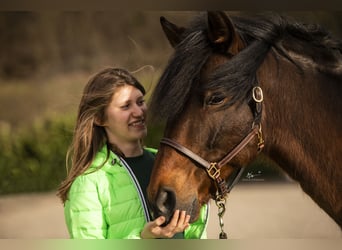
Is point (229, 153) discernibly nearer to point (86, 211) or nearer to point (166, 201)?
point (166, 201)

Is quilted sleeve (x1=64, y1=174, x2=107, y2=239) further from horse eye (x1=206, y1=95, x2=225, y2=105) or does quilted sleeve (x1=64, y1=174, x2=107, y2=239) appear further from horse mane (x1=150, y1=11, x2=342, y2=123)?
horse eye (x1=206, y1=95, x2=225, y2=105)

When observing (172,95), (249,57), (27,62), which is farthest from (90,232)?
(27,62)

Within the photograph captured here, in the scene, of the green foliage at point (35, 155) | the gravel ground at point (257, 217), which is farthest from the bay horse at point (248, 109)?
the green foliage at point (35, 155)

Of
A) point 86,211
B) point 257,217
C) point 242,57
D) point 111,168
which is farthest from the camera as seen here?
point 257,217

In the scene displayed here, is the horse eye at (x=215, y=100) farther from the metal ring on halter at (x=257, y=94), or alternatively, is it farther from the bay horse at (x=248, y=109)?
the metal ring on halter at (x=257, y=94)

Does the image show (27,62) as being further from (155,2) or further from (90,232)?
(90,232)

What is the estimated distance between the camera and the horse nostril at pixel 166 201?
1.66 m

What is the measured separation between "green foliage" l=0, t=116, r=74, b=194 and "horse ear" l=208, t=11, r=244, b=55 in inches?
56.9

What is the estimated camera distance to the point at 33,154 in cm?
289

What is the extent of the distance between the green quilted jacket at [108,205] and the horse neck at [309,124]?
1.44 ft

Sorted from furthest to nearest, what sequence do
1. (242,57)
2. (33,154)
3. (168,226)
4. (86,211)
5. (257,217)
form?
(33,154)
(257,217)
(86,211)
(168,226)
(242,57)

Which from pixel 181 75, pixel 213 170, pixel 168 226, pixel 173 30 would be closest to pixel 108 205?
pixel 168 226

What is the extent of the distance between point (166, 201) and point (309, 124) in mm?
567

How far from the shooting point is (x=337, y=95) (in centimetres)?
167
